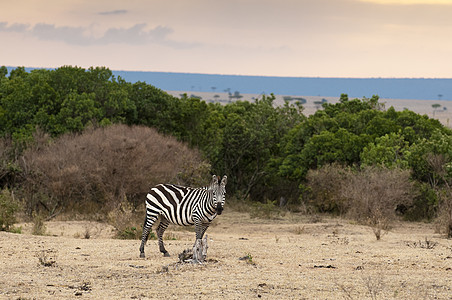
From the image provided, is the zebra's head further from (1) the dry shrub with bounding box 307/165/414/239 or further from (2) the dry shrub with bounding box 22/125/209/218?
(2) the dry shrub with bounding box 22/125/209/218

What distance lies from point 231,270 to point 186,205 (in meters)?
2.24

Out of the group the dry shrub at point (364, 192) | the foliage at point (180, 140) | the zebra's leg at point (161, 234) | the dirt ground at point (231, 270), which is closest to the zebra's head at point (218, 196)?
the dirt ground at point (231, 270)

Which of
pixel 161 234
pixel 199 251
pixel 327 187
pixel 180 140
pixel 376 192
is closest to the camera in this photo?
pixel 199 251

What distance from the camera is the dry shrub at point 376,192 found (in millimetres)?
28516

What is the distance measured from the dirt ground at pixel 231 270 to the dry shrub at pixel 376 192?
826 cm

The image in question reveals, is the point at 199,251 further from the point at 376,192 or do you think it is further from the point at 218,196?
the point at 376,192

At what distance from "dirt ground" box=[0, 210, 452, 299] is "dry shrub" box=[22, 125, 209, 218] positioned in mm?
11774

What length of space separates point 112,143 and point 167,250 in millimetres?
16152

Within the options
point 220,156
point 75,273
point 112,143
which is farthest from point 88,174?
point 75,273

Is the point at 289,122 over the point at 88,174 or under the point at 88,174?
over

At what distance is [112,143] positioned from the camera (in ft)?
106

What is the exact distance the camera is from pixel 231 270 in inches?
540

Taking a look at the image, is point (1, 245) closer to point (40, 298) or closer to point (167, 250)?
point (167, 250)

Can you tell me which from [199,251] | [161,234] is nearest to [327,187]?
[161,234]
